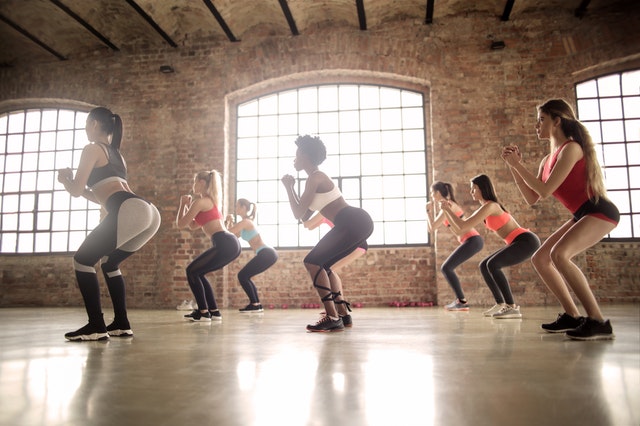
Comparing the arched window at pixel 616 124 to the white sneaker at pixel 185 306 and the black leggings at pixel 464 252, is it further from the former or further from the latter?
the white sneaker at pixel 185 306

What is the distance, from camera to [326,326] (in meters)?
3.50

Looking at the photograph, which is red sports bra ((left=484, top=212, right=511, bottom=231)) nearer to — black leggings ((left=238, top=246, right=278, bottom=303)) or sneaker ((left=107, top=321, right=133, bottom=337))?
black leggings ((left=238, top=246, right=278, bottom=303))

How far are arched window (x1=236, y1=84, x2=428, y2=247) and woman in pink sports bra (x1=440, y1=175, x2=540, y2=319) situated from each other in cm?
285

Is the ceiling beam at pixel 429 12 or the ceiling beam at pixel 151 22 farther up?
the ceiling beam at pixel 429 12

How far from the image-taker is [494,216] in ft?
16.0

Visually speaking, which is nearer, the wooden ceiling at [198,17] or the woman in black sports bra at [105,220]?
the woman in black sports bra at [105,220]


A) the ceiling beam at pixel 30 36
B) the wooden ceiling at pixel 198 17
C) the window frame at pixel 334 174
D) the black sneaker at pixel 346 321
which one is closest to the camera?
the black sneaker at pixel 346 321

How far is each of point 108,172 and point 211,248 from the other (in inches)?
71.1

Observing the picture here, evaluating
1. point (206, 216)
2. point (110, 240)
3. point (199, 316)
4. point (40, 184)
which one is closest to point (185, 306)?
point (199, 316)

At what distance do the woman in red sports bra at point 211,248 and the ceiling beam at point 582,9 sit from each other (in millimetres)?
6299

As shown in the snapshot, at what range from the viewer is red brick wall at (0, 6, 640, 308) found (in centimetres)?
737

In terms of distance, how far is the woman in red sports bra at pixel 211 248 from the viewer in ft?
15.7

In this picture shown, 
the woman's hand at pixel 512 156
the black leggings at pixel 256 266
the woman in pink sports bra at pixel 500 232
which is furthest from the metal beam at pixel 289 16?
the woman's hand at pixel 512 156

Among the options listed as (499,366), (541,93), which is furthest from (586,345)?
(541,93)
